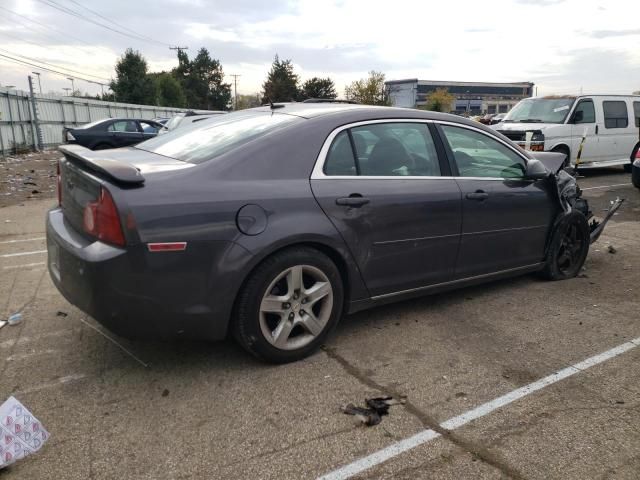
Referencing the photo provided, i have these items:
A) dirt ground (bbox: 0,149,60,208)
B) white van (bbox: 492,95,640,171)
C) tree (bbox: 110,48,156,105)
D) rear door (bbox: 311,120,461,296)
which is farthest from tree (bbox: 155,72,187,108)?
rear door (bbox: 311,120,461,296)

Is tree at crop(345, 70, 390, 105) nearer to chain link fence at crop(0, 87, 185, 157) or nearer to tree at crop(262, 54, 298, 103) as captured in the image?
tree at crop(262, 54, 298, 103)

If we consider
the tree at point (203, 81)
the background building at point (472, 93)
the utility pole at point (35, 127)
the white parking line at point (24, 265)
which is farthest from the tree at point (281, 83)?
the white parking line at point (24, 265)

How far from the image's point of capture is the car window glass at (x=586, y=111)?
1181 centimetres

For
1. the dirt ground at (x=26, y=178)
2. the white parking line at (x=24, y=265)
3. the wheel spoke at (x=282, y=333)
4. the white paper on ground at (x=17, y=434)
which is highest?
the wheel spoke at (x=282, y=333)

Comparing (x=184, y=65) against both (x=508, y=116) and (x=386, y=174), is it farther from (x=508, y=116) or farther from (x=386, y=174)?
(x=386, y=174)

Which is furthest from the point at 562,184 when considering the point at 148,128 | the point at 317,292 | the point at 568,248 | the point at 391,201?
the point at 148,128

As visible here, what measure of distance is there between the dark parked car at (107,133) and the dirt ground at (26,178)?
47.6 inches

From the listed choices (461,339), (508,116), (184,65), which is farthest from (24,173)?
(184,65)

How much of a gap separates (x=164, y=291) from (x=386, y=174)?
1.70 metres

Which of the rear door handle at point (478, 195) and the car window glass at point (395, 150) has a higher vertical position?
the car window glass at point (395, 150)

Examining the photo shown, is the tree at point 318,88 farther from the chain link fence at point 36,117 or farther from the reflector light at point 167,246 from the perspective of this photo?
the reflector light at point 167,246

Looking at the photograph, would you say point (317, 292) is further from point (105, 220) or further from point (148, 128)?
point (148, 128)

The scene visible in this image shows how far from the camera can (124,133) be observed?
16969 millimetres

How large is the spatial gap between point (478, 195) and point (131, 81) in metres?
58.5
